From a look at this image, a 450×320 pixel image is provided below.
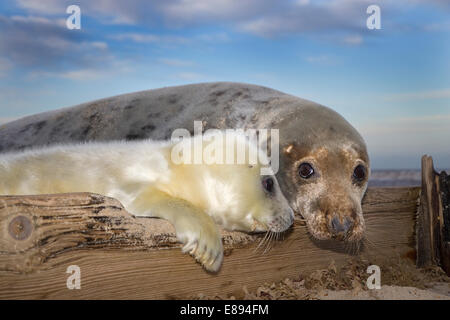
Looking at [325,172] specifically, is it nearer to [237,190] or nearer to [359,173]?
[359,173]

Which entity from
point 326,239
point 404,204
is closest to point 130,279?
point 326,239

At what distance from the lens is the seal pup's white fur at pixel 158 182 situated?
254cm

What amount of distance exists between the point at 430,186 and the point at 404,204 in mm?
295

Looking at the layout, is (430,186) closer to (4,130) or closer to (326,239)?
(326,239)

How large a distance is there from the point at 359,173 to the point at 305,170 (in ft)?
1.32

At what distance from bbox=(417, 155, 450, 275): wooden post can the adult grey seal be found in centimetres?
81

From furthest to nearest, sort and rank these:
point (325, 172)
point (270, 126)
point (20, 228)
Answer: point (270, 126) → point (325, 172) → point (20, 228)

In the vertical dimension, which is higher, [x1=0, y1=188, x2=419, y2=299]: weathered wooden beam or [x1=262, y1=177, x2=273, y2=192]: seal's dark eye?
[x1=262, y1=177, x2=273, y2=192]: seal's dark eye

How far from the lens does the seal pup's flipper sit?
2.28 meters

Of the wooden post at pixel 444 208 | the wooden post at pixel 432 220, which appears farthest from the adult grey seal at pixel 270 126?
the wooden post at pixel 444 208

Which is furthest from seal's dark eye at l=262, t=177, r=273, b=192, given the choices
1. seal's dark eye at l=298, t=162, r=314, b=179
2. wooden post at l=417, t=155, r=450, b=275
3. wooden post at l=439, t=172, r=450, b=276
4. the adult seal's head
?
wooden post at l=439, t=172, r=450, b=276

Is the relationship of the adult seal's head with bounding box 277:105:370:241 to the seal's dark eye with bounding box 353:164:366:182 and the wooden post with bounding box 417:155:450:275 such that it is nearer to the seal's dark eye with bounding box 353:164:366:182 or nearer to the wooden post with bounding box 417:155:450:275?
the seal's dark eye with bounding box 353:164:366:182

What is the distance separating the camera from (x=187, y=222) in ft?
7.54

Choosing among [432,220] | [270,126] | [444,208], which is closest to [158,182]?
[270,126]
